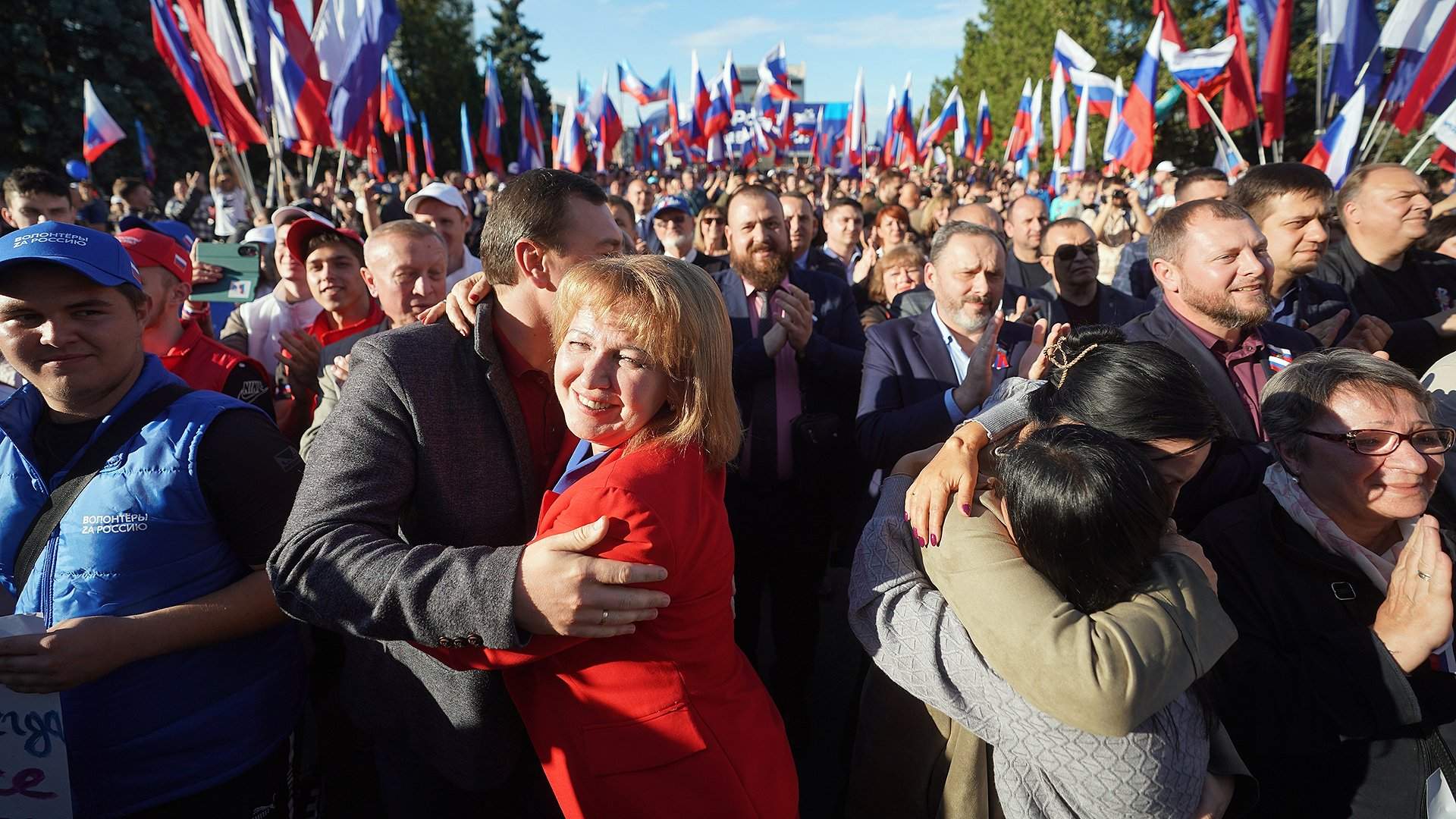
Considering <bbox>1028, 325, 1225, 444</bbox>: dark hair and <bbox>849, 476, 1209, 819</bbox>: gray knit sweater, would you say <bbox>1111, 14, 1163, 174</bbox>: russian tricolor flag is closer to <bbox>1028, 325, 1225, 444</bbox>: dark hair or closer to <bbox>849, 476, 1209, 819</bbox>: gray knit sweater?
<bbox>1028, 325, 1225, 444</bbox>: dark hair

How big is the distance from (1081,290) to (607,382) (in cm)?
384

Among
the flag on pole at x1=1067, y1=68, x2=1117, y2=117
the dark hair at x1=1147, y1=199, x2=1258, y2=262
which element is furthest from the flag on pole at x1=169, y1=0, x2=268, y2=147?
the flag on pole at x1=1067, y1=68, x2=1117, y2=117

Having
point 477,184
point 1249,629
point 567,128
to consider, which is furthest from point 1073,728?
point 477,184

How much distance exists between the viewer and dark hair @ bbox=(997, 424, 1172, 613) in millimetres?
1618

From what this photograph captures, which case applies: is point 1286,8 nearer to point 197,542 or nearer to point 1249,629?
point 1249,629

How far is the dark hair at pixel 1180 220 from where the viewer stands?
300 centimetres

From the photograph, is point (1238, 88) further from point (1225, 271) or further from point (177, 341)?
point (177, 341)

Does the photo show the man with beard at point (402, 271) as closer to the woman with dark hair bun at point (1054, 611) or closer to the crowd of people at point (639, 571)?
the crowd of people at point (639, 571)

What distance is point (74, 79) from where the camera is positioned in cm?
2139

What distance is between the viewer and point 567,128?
47.3 feet

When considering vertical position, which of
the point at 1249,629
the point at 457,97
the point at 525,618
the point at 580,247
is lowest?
the point at 1249,629

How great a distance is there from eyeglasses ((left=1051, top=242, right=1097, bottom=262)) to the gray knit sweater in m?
3.26

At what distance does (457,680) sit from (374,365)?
0.70 metres

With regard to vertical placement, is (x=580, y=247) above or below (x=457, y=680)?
above
